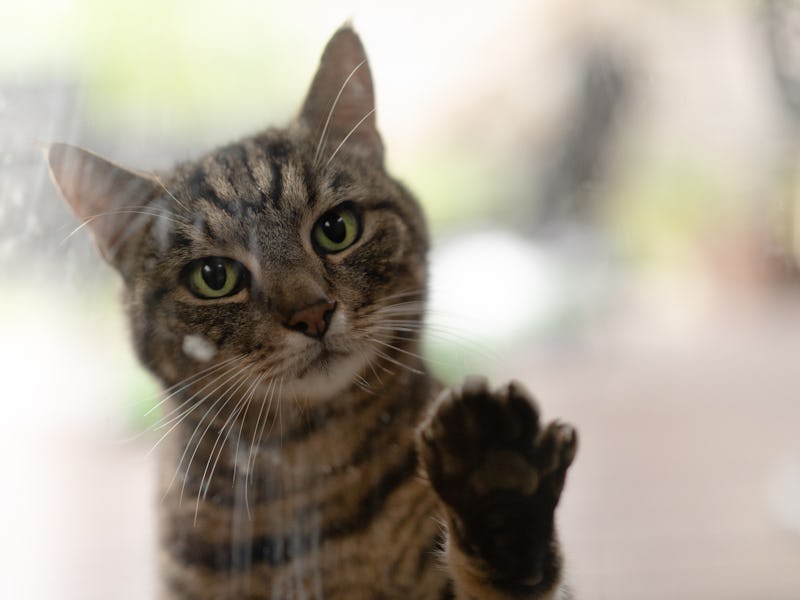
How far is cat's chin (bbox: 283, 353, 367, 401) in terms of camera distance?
0.61m

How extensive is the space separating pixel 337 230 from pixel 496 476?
0.94 feet

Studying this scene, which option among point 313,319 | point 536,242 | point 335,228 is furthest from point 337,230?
point 536,242

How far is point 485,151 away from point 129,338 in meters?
0.42

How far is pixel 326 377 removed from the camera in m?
0.63

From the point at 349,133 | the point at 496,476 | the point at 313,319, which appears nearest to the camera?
the point at 496,476

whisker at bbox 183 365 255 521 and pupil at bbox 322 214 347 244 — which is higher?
pupil at bbox 322 214 347 244

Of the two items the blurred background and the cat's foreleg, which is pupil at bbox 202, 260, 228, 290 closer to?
the blurred background

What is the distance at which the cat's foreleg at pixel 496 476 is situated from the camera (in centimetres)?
48

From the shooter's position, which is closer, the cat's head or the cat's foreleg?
the cat's foreleg

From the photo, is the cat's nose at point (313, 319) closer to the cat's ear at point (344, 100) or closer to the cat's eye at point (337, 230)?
the cat's eye at point (337, 230)

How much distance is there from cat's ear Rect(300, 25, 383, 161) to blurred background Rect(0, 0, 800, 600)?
0.06 ft

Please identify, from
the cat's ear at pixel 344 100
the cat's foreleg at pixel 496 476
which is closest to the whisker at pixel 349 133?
the cat's ear at pixel 344 100

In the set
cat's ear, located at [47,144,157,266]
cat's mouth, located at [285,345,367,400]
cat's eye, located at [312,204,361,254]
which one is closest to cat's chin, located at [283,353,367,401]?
cat's mouth, located at [285,345,367,400]

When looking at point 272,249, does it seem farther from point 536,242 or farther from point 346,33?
point 536,242
